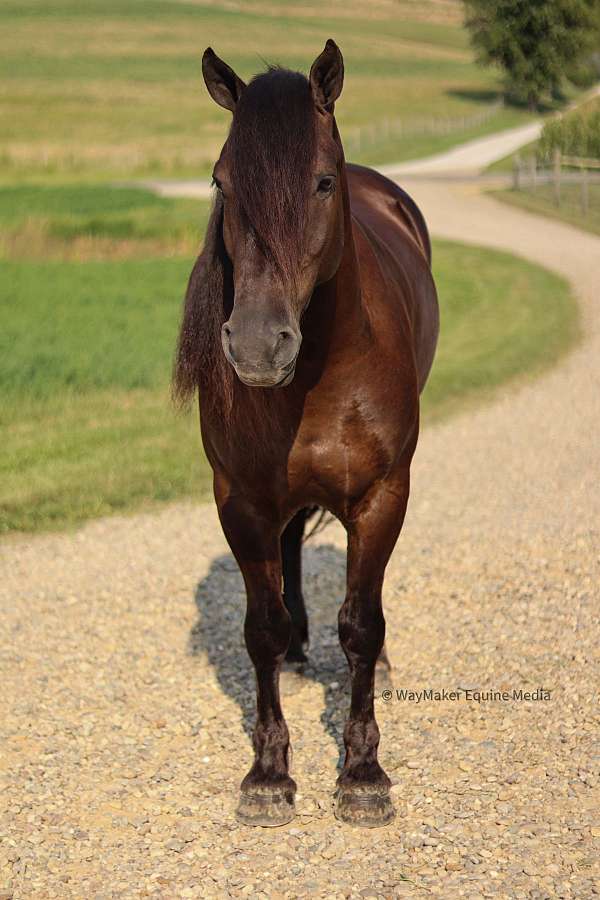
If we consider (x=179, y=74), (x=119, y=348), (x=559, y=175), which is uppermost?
(x=119, y=348)

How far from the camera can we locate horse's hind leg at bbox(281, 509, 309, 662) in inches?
218

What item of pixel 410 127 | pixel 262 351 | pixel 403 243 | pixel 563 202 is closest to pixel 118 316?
pixel 403 243

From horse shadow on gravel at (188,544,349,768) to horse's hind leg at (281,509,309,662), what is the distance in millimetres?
84

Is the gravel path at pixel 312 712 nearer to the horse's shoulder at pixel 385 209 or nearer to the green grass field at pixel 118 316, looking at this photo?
the green grass field at pixel 118 316

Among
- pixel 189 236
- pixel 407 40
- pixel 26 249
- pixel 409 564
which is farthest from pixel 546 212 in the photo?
pixel 407 40

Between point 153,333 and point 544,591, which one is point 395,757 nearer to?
point 544,591

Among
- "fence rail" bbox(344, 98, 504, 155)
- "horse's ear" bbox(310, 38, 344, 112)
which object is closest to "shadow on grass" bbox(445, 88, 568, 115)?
"fence rail" bbox(344, 98, 504, 155)

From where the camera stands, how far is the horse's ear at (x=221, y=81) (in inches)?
134

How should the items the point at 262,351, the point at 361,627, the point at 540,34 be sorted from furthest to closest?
the point at 540,34, the point at 361,627, the point at 262,351

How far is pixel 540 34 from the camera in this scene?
35.0 meters

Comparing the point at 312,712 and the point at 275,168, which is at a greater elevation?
the point at 275,168

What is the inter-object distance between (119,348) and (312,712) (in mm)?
8727

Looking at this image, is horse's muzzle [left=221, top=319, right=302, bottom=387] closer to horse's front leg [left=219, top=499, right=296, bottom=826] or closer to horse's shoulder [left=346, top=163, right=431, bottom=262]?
horse's front leg [left=219, top=499, right=296, bottom=826]

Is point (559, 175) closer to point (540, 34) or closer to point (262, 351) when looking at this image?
point (540, 34)
